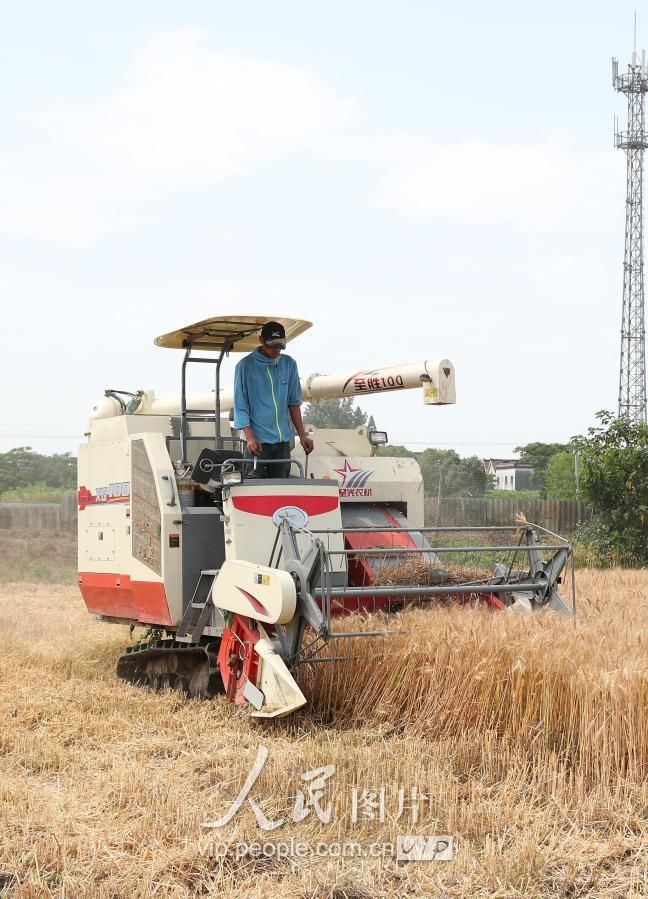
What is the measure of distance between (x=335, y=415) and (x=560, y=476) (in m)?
20.3

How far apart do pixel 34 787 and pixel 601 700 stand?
110 inches

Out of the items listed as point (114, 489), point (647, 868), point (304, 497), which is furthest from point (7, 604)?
point (647, 868)

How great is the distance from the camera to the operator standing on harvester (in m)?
8.27

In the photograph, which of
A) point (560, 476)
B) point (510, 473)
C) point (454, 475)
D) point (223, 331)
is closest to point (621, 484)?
point (560, 476)

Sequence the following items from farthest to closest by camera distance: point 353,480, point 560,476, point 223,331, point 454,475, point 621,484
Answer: point 454,475
point 560,476
point 621,484
point 353,480
point 223,331

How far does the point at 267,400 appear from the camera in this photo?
328 inches

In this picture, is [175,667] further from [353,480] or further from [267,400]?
[353,480]

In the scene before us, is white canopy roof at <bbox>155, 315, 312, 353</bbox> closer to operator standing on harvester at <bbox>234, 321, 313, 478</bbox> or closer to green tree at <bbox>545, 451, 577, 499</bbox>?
operator standing on harvester at <bbox>234, 321, 313, 478</bbox>

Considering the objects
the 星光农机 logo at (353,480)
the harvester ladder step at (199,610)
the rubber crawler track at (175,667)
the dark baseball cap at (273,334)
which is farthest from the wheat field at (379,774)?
the 星光农机 logo at (353,480)

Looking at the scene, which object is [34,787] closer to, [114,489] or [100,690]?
[100,690]

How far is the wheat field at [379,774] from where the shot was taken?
4328 mm

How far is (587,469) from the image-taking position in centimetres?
1950

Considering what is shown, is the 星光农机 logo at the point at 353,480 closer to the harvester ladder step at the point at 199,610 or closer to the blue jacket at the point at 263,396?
the blue jacket at the point at 263,396

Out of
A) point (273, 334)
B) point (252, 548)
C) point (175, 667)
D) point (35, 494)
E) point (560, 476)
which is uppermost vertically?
point (273, 334)
